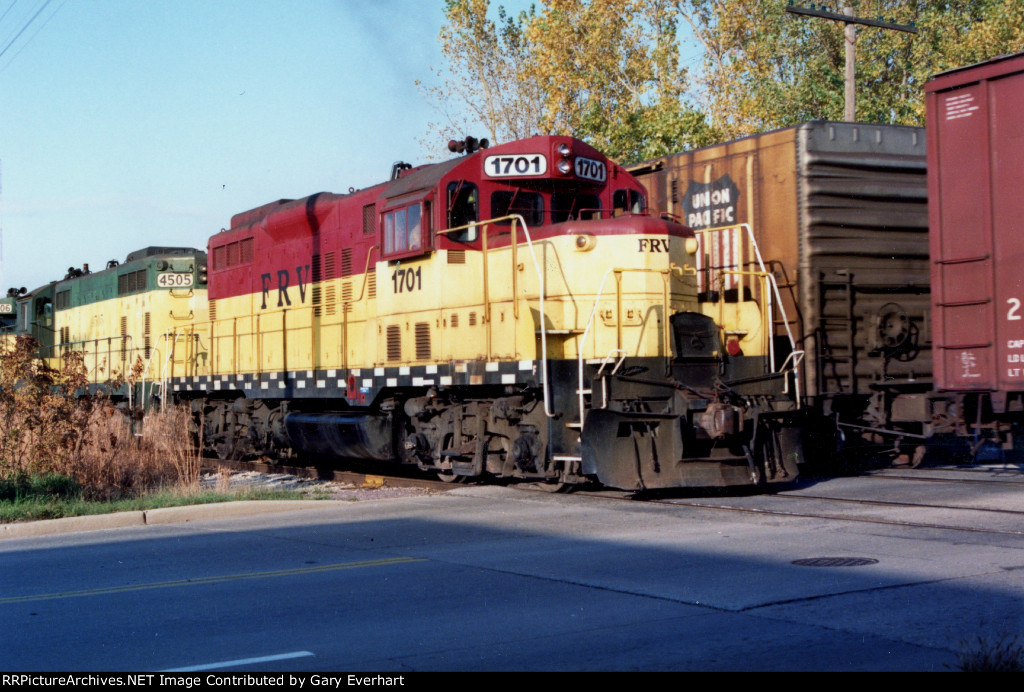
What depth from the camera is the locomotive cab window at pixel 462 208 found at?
40.4 ft

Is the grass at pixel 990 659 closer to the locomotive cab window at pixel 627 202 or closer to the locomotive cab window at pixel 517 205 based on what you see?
the locomotive cab window at pixel 517 205

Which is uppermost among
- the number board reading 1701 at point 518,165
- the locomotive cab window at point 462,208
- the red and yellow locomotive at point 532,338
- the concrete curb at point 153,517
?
the number board reading 1701 at point 518,165

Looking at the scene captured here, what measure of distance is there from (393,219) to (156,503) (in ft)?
14.7

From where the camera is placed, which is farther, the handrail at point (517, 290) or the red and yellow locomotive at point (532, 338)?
the red and yellow locomotive at point (532, 338)

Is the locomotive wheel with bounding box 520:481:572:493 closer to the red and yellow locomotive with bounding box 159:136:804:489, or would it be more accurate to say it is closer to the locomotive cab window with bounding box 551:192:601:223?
the red and yellow locomotive with bounding box 159:136:804:489

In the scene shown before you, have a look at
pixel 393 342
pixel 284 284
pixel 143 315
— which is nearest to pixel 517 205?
pixel 393 342

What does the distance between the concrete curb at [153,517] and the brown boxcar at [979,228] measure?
7273mm

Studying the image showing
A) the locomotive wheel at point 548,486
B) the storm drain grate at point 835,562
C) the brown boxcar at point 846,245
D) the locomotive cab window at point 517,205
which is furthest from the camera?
the brown boxcar at point 846,245

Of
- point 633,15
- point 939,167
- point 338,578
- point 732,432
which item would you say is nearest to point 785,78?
point 633,15

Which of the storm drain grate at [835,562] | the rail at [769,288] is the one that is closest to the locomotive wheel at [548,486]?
the rail at [769,288]

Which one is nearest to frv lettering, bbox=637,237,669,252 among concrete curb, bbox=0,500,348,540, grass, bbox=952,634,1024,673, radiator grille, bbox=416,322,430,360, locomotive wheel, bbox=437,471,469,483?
radiator grille, bbox=416,322,430,360

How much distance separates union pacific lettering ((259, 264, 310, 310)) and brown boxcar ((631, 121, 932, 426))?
608 cm

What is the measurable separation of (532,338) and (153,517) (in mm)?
4367

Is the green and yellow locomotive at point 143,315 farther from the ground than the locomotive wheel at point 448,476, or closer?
farther from the ground
